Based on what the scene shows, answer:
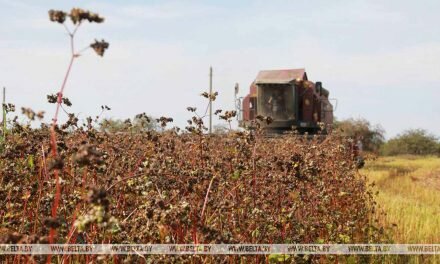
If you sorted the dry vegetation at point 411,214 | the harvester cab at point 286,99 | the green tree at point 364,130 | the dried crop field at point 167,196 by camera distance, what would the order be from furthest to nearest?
the green tree at point 364,130, the harvester cab at point 286,99, the dry vegetation at point 411,214, the dried crop field at point 167,196

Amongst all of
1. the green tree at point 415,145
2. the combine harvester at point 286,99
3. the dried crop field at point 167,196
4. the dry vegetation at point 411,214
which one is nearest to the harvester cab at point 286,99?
the combine harvester at point 286,99

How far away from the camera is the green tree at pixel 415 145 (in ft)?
182

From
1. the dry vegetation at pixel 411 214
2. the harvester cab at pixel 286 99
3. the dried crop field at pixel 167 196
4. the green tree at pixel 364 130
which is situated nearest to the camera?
the dried crop field at pixel 167 196

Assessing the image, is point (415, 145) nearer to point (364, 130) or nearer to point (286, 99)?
point (364, 130)

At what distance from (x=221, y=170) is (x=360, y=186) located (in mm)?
3264

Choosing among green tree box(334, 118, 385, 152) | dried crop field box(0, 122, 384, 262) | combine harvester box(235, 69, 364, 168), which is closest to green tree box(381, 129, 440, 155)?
green tree box(334, 118, 385, 152)

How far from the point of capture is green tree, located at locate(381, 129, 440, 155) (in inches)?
2179

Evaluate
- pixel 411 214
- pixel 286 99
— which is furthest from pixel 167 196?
pixel 286 99

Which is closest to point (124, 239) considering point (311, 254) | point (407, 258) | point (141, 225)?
point (141, 225)

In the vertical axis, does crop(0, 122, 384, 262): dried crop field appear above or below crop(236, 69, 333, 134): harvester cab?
below

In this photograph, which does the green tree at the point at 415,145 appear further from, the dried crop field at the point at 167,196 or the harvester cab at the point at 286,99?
the dried crop field at the point at 167,196

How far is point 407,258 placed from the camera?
5895mm

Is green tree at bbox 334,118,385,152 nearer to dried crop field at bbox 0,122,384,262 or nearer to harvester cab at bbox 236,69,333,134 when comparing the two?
harvester cab at bbox 236,69,333,134

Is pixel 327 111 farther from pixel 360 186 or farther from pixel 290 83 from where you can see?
pixel 360 186
